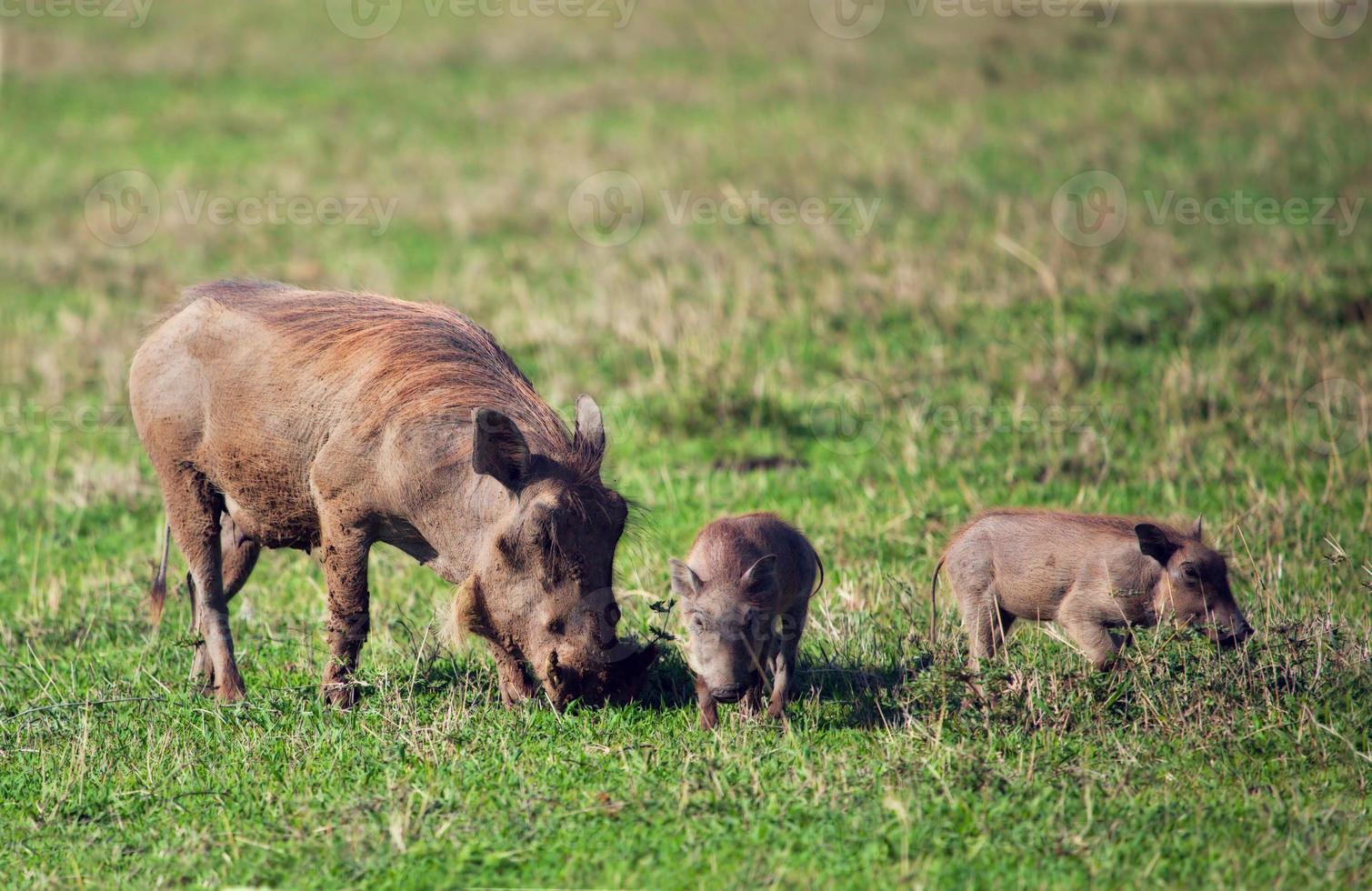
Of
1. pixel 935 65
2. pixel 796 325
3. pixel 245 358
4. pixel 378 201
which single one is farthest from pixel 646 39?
pixel 245 358

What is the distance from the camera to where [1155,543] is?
530cm

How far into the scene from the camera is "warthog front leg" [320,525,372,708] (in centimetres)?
547

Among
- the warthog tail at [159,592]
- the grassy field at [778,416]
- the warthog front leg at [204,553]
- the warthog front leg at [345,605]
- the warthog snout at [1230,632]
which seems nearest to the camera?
the grassy field at [778,416]

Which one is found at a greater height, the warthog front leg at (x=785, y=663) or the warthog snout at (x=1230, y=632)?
the warthog snout at (x=1230, y=632)

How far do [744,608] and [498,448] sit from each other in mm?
1025

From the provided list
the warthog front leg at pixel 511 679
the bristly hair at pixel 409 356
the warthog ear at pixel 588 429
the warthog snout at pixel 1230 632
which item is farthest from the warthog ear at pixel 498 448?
the warthog snout at pixel 1230 632

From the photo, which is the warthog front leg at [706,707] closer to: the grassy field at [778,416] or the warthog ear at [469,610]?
the grassy field at [778,416]

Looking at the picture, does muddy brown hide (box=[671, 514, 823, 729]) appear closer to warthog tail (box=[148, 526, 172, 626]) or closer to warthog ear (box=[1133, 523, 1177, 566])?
warthog ear (box=[1133, 523, 1177, 566])

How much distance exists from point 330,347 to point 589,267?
26.7ft

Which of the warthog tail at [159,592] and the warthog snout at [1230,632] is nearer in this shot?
the warthog snout at [1230,632]

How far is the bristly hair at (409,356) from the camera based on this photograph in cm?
532

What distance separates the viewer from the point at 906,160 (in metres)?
16.8

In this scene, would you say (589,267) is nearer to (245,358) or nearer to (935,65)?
(245,358)

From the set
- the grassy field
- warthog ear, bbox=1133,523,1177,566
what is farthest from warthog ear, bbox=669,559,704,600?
warthog ear, bbox=1133,523,1177,566
